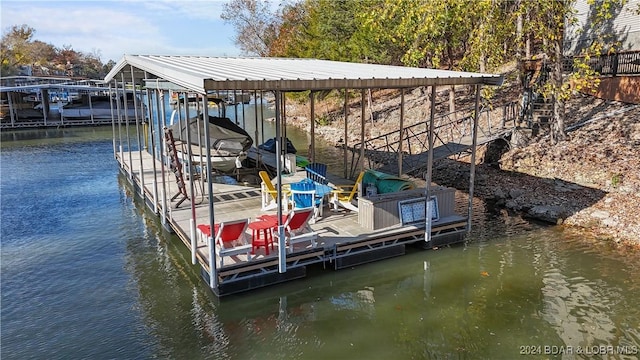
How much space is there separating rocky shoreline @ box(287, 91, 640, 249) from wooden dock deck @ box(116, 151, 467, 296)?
10.5ft

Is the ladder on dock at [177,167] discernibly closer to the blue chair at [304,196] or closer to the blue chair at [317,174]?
the blue chair at [304,196]

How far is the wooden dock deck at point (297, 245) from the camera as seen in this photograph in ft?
26.6

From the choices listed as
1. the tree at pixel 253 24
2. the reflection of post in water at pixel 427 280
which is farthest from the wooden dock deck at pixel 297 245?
the tree at pixel 253 24

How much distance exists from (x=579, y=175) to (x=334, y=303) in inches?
350

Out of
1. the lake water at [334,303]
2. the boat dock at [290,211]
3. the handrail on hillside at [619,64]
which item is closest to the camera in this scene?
the lake water at [334,303]

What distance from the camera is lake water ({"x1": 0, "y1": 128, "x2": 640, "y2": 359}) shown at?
22.1ft

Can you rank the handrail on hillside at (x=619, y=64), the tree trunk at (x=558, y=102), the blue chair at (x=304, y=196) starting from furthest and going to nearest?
the handrail on hillside at (x=619, y=64) < the tree trunk at (x=558, y=102) < the blue chair at (x=304, y=196)

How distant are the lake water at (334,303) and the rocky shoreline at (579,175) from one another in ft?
2.44

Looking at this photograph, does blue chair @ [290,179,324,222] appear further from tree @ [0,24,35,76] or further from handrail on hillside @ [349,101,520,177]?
tree @ [0,24,35,76]

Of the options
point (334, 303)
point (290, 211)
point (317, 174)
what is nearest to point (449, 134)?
point (317, 174)

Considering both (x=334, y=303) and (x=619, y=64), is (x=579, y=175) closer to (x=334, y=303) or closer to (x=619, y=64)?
(x=619, y=64)

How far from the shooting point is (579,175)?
1300 centimetres

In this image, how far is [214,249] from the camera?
7.48 metres

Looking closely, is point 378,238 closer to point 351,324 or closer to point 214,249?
point 351,324
